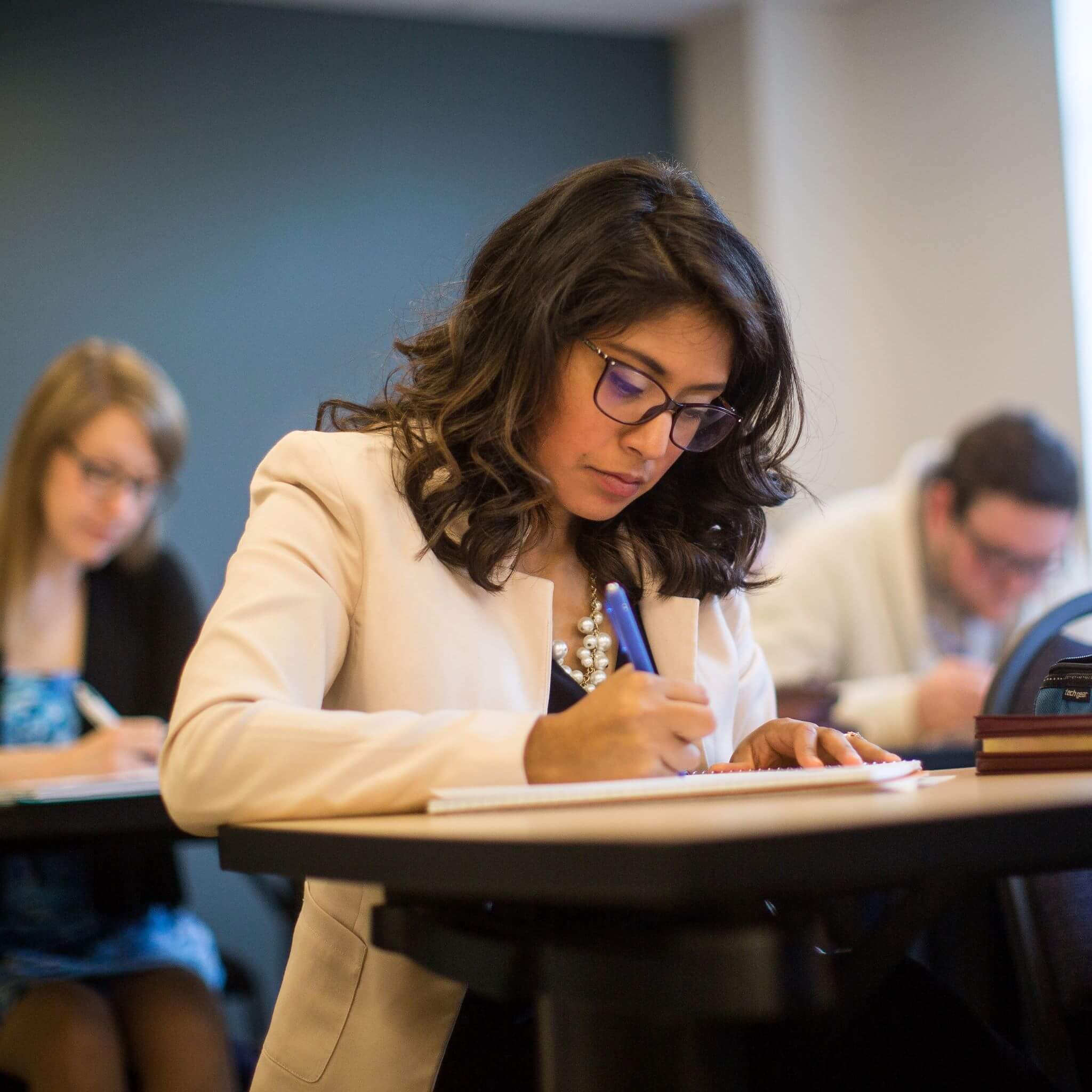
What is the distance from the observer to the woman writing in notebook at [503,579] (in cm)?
95

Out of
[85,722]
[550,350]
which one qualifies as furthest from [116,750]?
[550,350]

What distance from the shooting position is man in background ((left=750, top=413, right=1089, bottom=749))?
288 centimetres

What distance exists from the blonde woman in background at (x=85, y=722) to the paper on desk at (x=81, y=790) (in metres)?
0.14

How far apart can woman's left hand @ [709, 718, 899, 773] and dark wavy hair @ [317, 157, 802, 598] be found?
0.24 m

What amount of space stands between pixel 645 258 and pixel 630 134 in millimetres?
3870

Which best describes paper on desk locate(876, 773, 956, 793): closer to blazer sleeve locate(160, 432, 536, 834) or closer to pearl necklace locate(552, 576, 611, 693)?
blazer sleeve locate(160, 432, 536, 834)

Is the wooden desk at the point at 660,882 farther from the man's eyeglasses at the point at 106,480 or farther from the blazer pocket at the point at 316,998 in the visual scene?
the man's eyeglasses at the point at 106,480

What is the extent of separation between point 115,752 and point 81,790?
39 centimetres

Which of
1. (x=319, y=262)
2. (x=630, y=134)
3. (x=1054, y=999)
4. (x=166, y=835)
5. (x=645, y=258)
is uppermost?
(x=630, y=134)

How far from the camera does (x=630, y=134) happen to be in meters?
5.00

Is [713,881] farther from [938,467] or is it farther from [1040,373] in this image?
[1040,373]

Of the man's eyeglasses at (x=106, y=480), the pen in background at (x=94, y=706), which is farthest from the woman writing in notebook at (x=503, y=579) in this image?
the man's eyeglasses at (x=106, y=480)

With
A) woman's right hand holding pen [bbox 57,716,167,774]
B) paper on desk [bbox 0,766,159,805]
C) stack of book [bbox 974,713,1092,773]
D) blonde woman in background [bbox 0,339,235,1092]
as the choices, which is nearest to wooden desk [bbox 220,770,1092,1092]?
stack of book [bbox 974,713,1092,773]

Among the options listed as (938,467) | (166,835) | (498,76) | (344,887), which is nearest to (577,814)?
(344,887)
